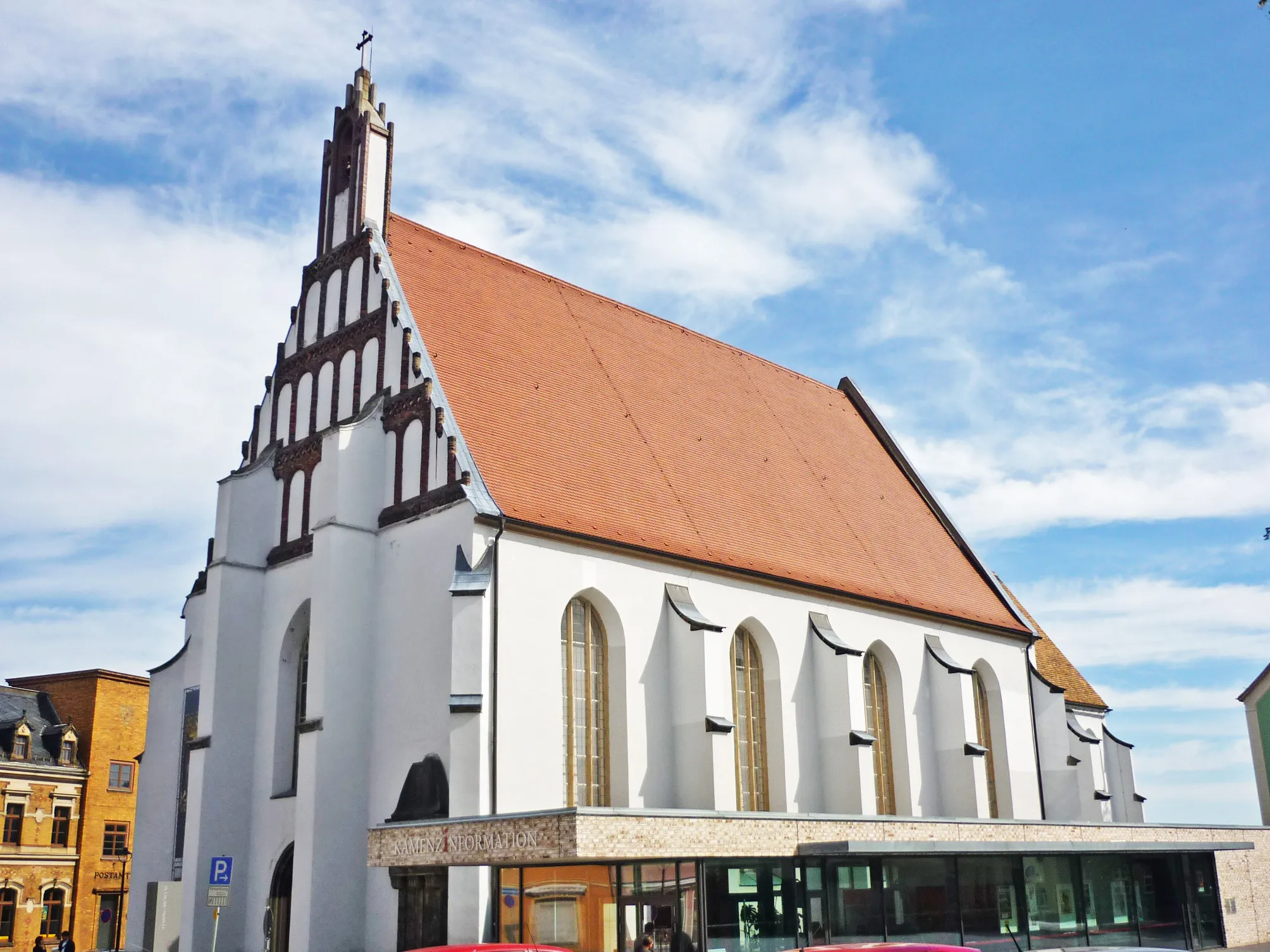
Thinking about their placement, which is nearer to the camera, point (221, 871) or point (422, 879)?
point (221, 871)

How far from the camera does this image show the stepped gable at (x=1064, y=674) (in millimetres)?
39406

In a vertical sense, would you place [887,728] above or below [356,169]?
below

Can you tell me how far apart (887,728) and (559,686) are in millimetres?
9446

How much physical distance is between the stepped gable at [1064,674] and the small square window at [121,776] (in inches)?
1297

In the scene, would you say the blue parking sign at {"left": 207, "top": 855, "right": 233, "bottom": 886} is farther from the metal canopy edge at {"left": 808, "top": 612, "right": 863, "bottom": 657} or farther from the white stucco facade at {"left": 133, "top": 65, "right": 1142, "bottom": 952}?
the metal canopy edge at {"left": 808, "top": 612, "right": 863, "bottom": 657}

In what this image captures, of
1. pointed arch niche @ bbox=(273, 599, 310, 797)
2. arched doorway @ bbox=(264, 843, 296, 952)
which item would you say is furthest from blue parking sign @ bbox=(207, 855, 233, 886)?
pointed arch niche @ bbox=(273, 599, 310, 797)

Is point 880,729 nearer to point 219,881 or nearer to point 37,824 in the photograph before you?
point 219,881

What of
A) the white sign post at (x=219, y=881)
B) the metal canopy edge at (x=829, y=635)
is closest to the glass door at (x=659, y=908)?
the white sign post at (x=219, y=881)

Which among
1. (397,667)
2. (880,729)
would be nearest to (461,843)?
(397,667)

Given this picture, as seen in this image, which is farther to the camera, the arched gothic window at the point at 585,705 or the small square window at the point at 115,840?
the small square window at the point at 115,840

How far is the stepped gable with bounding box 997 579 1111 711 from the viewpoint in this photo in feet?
129

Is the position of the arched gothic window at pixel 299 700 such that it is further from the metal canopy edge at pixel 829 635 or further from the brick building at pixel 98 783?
the brick building at pixel 98 783

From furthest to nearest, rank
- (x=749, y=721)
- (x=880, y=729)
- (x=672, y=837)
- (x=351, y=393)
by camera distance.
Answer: (x=880, y=729), (x=749, y=721), (x=351, y=393), (x=672, y=837)

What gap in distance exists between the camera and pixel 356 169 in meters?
25.1
